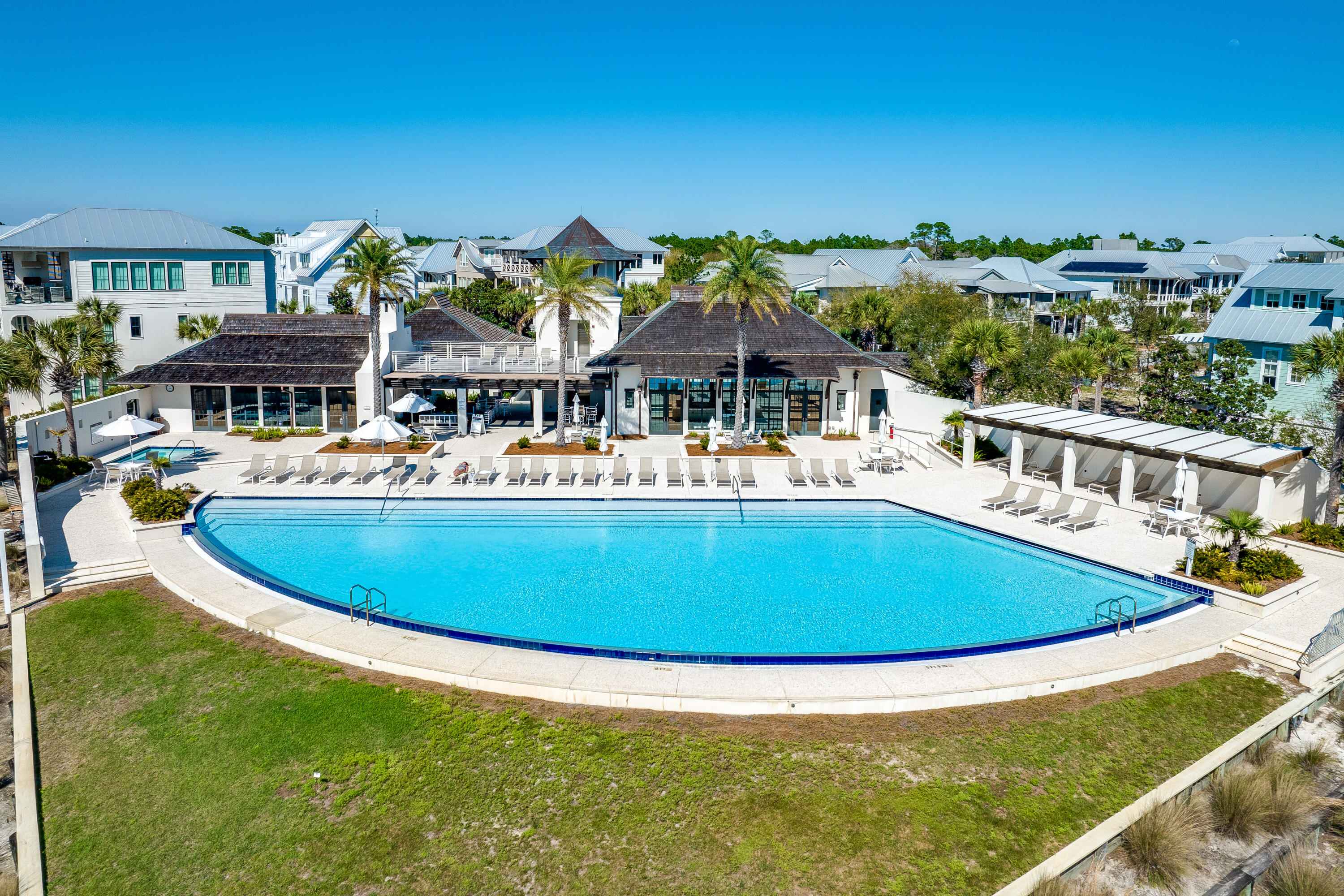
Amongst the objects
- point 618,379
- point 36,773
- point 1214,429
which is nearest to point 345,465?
point 618,379

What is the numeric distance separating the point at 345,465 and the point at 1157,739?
2266cm

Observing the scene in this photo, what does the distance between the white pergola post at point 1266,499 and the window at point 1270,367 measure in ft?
69.3

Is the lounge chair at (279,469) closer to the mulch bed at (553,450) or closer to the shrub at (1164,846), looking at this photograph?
the mulch bed at (553,450)

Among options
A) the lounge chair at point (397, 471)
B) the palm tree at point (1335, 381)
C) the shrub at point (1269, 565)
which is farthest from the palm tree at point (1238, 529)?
the lounge chair at point (397, 471)

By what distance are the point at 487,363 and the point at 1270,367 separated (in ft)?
108

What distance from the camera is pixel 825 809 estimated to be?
977 centimetres

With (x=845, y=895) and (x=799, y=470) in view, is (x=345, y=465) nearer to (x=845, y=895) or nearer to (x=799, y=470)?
(x=799, y=470)

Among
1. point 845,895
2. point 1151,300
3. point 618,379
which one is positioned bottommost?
point 845,895

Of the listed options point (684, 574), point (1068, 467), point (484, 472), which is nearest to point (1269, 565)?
point (1068, 467)

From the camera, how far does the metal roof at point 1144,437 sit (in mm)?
19688

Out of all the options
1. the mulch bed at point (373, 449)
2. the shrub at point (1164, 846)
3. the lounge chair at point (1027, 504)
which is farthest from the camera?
the mulch bed at point (373, 449)

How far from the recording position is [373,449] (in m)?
29.0

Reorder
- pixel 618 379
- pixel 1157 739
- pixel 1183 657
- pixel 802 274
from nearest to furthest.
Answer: pixel 1157 739 < pixel 1183 657 < pixel 618 379 < pixel 802 274

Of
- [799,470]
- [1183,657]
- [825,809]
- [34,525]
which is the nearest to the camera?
[825,809]
